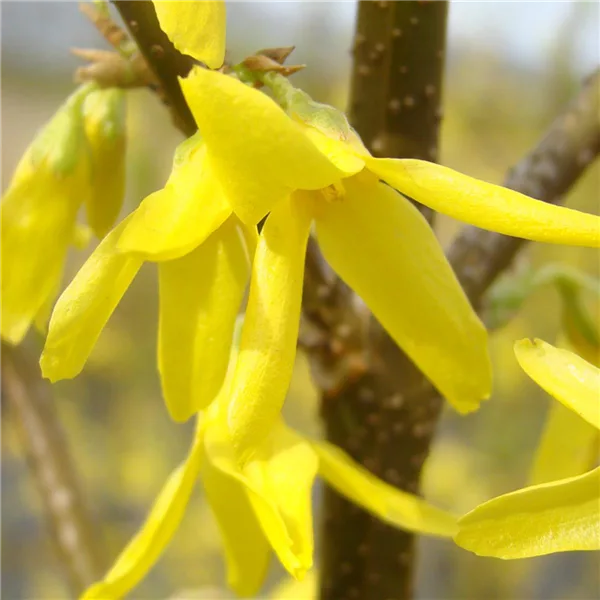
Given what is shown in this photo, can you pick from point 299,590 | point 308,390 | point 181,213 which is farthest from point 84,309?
point 308,390

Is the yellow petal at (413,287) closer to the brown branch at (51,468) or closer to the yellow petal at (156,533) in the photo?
the yellow petal at (156,533)

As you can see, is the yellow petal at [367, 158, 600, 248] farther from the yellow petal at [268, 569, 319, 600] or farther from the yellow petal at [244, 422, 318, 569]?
the yellow petal at [268, 569, 319, 600]

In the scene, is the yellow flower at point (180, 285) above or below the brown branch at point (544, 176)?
above

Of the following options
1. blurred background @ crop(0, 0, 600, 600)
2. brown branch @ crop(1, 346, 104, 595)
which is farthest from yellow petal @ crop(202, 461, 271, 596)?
blurred background @ crop(0, 0, 600, 600)

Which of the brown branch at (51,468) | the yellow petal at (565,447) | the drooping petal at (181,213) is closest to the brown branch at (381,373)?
the yellow petal at (565,447)

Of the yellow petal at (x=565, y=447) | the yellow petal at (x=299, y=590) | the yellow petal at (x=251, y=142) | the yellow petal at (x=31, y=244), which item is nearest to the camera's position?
the yellow petal at (x=251, y=142)
